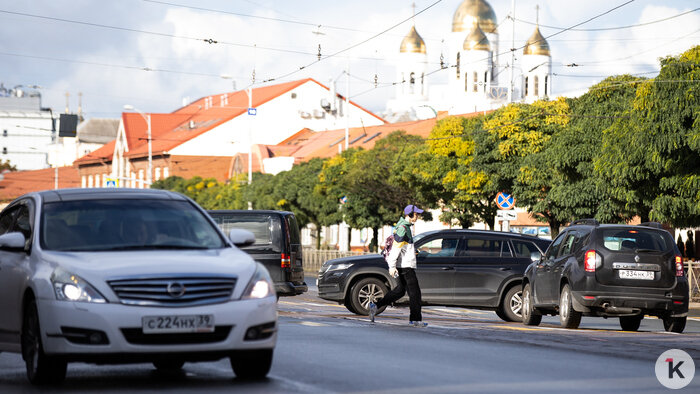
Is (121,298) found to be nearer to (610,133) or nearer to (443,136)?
(610,133)

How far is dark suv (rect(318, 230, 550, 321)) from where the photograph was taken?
22141 mm

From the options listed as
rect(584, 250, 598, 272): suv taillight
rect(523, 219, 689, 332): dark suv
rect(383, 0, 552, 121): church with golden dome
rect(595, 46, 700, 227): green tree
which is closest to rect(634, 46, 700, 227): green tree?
rect(595, 46, 700, 227): green tree

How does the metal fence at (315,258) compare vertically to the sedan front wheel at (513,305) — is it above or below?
below

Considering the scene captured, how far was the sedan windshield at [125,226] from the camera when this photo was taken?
1046cm

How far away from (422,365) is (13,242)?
384cm

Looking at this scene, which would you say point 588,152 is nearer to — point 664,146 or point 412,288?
point 664,146

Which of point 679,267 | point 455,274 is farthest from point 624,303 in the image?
Result: point 455,274

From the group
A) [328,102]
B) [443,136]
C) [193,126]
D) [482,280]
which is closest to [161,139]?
[193,126]

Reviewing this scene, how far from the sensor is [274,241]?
2317cm

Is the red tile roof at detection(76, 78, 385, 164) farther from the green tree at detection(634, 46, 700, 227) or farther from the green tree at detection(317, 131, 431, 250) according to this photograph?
the green tree at detection(634, 46, 700, 227)

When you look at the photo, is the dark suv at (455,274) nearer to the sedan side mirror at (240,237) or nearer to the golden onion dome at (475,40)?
the sedan side mirror at (240,237)

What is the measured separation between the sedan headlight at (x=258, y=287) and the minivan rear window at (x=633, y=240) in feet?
31.0

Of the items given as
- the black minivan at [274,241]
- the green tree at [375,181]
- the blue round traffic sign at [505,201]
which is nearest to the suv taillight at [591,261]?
the black minivan at [274,241]

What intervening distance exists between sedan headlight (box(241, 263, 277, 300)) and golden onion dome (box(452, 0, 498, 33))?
123 meters
